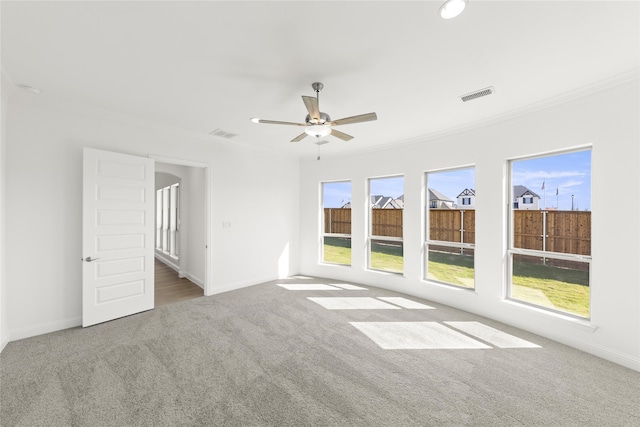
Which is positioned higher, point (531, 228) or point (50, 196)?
point (50, 196)

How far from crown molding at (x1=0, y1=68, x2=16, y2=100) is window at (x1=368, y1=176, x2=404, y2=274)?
198 inches

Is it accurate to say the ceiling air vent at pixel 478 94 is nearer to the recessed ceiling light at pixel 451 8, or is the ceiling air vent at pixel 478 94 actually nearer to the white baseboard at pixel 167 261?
the recessed ceiling light at pixel 451 8

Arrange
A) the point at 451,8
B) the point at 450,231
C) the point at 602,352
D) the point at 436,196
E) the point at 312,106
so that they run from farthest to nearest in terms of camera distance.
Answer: the point at 436,196, the point at 450,231, the point at 602,352, the point at 312,106, the point at 451,8

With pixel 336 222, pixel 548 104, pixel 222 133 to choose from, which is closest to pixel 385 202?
pixel 336 222

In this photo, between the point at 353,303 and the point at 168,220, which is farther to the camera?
the point at 168,220

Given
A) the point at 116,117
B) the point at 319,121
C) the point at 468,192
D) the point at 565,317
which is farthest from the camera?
the point at 468,192

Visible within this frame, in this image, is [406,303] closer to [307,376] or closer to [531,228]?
[531,228]

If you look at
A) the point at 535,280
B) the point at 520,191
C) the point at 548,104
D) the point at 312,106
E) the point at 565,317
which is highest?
the point at 548,104

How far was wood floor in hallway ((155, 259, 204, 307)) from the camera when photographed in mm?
4395

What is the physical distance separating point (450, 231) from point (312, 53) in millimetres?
3526

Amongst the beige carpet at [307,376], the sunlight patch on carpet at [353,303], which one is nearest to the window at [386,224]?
the sunlight patch on carpet at [353,303]

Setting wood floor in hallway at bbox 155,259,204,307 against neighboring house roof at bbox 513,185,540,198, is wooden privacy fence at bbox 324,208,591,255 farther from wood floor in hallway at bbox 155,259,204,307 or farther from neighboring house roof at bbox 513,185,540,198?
wood floor in hallway at bbox 155,259,204,307

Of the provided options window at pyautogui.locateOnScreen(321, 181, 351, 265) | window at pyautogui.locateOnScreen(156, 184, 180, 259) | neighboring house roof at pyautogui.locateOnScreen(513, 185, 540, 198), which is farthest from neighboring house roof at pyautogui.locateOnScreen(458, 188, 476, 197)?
window at pyautogui.locateOnScreen(156, 184, 180, 259)

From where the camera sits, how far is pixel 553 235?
319 centimetres
